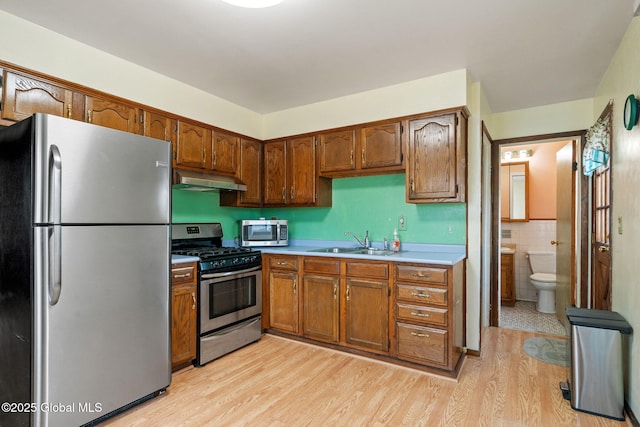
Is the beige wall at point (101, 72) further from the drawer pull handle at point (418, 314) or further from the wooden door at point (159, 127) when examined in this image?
the drawer pull handle at point (418, 314)

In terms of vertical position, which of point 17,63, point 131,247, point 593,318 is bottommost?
point 593,318

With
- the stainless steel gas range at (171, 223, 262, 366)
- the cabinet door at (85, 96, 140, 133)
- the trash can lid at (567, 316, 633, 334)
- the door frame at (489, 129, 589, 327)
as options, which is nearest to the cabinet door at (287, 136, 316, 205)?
the stainless steel gas range at (171, 223, 262, 366)

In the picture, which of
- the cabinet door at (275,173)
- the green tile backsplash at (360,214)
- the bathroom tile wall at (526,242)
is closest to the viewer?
the green tile backsplash at (360,214)

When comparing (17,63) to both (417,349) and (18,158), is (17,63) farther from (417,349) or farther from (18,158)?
(417,349)

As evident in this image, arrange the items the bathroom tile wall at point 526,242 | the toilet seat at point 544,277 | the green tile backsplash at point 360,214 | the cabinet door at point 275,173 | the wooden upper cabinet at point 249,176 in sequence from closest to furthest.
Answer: the green tile backsplash at point 360,214 → the wooden upper cabinet at point 249,176 → the cabinet door at point 275,173 → the toilet seat at point 544,277 → the bathroom tile wall at point 526,242

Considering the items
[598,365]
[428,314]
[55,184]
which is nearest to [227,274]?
[55,184]

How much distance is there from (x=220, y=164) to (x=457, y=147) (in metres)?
2.28

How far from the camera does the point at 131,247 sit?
209 centimetres

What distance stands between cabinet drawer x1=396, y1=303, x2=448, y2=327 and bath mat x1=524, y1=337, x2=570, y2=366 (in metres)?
1.18

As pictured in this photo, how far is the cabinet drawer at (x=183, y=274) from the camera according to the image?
2609mm

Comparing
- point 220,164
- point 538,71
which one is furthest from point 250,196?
point 538,71

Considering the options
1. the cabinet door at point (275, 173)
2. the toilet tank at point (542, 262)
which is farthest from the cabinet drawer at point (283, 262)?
the toilet tank at point (542, 262)

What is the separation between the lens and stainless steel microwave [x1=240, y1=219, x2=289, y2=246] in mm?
3707

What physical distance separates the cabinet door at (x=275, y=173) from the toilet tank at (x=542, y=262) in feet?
12.3
